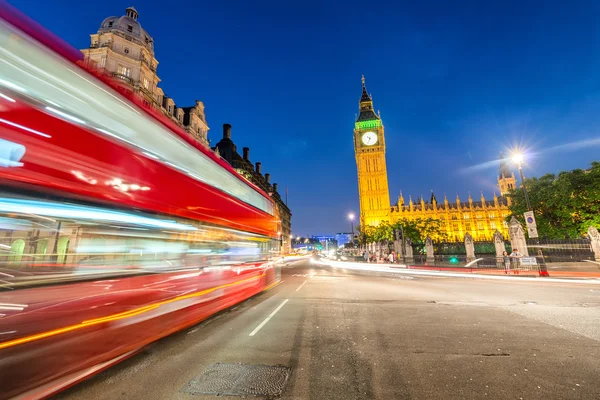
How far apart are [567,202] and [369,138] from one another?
6225cm

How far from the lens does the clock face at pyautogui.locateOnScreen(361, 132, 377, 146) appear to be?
88.9 m

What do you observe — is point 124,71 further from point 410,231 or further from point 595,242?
point 410,231

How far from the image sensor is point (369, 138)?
8931cm

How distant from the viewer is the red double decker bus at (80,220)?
2.95 metres

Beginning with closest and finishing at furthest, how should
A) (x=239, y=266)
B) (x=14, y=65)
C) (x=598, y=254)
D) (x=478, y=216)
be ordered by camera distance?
(x=14, y=65), (x=239, y=266), (x=598, y=254), (x=478, y=216)

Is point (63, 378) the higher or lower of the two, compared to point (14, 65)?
lower

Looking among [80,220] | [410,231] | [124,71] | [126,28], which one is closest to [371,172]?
[410,231]

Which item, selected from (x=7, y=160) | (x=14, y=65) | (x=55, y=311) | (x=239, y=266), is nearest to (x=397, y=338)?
(x=239, y=266)

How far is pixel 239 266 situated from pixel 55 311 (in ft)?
16.3

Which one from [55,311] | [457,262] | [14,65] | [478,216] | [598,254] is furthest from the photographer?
[478,216]

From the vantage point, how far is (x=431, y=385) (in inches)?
126

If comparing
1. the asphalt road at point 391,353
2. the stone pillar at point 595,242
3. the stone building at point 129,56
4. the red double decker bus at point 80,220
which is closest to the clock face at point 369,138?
the stone building at point 129,56

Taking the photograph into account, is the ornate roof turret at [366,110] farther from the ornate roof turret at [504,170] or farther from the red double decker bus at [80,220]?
the red double decker bus at [80,220]

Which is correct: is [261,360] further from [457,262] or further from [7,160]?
[457,262]
